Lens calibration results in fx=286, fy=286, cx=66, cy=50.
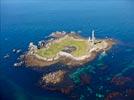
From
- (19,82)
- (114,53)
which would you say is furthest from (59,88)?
(114,53)

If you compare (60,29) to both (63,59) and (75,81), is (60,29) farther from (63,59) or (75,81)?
(75,81)

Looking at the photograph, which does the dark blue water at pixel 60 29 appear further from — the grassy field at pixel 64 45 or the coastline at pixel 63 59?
the grassy field at pixel 64 45

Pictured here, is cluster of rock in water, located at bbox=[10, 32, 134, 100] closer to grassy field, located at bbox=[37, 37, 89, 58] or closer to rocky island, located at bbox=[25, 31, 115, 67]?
rocky island, located at bbox=[25, 31, 115, 67]

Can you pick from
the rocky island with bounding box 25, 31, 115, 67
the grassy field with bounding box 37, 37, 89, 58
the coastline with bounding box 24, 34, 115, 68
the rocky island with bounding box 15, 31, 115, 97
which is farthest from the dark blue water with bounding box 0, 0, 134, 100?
the grassy field with bounding box 37, 37, 89, 58

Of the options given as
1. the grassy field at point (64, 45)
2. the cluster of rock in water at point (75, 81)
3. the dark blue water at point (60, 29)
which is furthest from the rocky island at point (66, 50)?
the cluster of rock in water at point (75, 81)

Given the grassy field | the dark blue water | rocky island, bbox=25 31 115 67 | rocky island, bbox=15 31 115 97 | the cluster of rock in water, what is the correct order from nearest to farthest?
1. the cluster of rock in water
2. the dark blue water
3. rocky island, bbox=15 31 115 97
4. rocky island, bbox=25 31 115 67
5. the grassy field

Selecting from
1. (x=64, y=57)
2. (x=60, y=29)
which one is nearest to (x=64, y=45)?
(x=64, y=57)

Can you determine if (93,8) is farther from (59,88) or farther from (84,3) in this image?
(59,88)

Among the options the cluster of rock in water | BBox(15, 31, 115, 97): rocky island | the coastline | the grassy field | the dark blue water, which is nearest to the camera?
the cluster of rock in water
